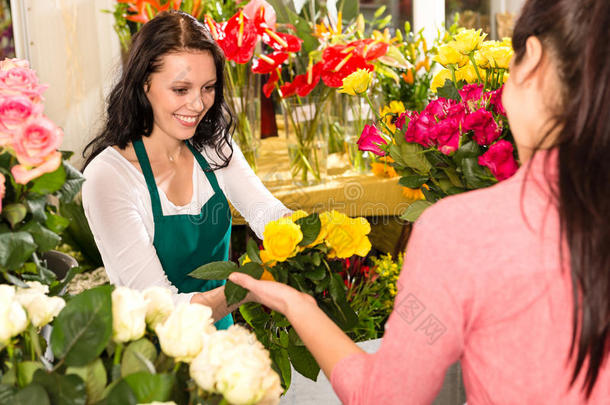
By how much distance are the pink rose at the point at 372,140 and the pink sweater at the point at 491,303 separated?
1.69ft

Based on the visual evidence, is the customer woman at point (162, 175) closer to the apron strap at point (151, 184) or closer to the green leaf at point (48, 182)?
the apron strap at point (151, 184)

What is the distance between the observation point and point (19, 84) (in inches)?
26.5

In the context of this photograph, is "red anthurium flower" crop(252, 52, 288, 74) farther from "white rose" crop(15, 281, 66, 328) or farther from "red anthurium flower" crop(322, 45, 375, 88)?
"white rose" crop(15, 281, 66, 328)

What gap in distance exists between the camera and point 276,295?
33.1 inches

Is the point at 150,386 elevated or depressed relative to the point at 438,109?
depressed

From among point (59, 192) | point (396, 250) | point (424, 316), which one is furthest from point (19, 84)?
point (396, 250)

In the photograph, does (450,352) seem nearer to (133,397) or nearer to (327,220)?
(133,397)

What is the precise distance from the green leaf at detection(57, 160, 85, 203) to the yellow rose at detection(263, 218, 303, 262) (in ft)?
1.03

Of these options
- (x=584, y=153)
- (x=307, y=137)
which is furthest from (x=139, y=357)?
(x=307, y=137)

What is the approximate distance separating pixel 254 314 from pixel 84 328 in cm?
47

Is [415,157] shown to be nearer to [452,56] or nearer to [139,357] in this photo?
[452,56]

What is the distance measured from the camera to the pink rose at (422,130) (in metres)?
1.00

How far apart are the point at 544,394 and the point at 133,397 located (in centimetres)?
38

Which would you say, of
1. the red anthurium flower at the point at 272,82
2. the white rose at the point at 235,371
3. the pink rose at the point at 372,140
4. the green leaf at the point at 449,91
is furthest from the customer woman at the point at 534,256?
the red anthurium flower at the point at 272,82
